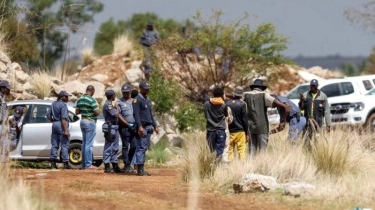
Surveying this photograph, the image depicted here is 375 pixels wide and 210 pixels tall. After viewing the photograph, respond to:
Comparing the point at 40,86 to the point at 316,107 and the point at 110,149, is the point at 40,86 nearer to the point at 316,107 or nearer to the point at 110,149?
the point at 110,149

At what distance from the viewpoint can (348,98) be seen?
93.6ft

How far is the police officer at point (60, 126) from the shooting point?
21062 mm

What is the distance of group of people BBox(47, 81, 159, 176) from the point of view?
1881 centimetres

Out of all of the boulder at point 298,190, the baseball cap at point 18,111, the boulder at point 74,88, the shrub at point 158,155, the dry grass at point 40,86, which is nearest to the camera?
the boulder at point 298,190

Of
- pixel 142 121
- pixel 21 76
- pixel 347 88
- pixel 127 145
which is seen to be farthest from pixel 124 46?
pixel 142 121

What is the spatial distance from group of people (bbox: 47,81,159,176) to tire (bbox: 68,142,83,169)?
46 centimetres

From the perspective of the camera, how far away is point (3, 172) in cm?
1475

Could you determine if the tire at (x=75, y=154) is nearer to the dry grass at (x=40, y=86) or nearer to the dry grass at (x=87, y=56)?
the dry grass at (x=40, y=86)

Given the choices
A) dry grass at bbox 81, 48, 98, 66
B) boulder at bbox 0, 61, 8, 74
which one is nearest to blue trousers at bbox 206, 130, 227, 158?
boulder at bbox 0, 61, 8, 74

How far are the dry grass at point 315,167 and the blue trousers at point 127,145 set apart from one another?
6.41ft

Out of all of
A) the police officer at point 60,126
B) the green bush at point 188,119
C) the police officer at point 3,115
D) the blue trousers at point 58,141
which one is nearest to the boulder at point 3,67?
the green bush at point 188,119

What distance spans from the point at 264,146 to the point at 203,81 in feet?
50.0

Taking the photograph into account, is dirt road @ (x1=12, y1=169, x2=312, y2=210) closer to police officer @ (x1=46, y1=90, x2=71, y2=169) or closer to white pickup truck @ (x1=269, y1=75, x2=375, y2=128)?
police officer @ (x1=46, y1=90, x2=71, y2=169)

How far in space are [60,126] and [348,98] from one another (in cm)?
1006
